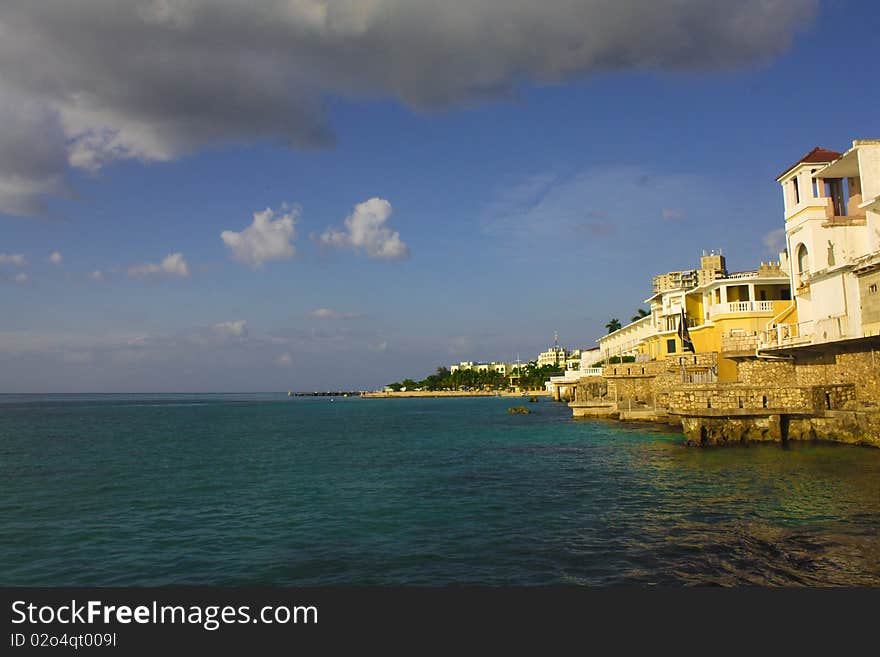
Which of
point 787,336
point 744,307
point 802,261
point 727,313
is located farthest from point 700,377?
point 802,261

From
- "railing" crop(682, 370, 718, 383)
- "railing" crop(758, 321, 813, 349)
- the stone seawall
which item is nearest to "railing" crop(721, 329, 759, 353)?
"railing" crop(758, 321, 813, 349)

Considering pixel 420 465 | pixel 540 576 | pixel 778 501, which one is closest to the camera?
pixel 540 576

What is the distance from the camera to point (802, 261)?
113ft

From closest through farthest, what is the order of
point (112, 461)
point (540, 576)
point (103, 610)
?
point (103, 610), point (540, 576), point (112, 461)

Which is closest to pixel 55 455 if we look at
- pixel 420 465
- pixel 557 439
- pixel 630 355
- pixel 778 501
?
pixel 420 465

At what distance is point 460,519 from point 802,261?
93.9 feet

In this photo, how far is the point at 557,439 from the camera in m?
38.4

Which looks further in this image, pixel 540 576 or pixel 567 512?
pixel 567 512

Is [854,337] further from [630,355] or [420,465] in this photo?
[630,355]

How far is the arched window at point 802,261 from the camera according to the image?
110 ft

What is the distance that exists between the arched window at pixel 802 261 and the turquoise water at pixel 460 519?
39.3 feet

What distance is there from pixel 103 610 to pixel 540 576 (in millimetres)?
7351

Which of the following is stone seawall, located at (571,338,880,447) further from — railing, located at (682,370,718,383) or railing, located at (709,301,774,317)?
railing, located at (709,301,774,317)

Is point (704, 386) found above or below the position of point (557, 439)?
above
